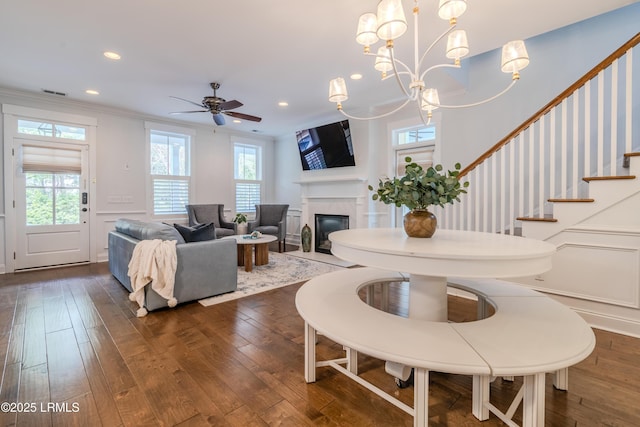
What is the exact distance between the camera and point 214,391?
1646 mm

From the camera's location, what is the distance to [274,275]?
409 centimetres

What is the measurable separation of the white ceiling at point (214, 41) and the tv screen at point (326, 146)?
0.99 m

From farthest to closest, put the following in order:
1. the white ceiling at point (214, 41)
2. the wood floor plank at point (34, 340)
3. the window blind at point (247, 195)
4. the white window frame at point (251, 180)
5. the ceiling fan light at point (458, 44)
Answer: the window blind at point (247, 195) → the white window frame at point (251, 180) → the white ceiling at point (214, 41) → the ceiling fan light at point (458, 44) → the wood floor plank at point (34, 340)

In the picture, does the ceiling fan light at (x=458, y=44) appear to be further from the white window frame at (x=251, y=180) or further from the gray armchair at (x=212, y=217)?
the white window frame at (x=251, y=180)

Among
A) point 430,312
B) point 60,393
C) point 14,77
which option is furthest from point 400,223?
point 14,77

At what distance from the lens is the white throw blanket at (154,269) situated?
2.71m

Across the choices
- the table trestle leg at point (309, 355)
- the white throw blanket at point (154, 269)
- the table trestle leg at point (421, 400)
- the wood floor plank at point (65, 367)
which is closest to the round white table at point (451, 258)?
the table trestle leg at point (421, 400)

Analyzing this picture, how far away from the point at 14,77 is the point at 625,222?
7002 mm

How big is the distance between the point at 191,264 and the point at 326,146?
12.0ft

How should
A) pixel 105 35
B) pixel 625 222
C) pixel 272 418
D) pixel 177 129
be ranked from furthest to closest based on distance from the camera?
pixel 177 129, pixel 105 35, pixel 625 222, pixel 272 418

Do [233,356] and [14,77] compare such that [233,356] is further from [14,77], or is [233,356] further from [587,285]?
[14,77]

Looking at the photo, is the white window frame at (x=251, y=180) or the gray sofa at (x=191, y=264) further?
the white window frame at (x=251, y=180)

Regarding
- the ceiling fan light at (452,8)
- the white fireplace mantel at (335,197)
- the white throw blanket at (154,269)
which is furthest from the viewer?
the white fireplace mantel at (335,197)

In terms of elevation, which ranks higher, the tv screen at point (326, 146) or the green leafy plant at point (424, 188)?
the tv screen at point (326, 146)
